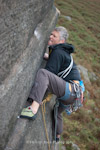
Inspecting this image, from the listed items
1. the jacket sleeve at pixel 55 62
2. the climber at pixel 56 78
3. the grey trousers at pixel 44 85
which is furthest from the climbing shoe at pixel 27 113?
the jacket sleeve at pixel 55 62

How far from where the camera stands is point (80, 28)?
49.3 ft

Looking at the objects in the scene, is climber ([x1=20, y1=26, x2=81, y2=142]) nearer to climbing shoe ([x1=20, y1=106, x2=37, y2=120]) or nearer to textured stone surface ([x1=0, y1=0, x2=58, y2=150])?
climbing shoe ([x1=20, y1=106, x2=37, y2=120])

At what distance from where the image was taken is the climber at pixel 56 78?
7.40ft

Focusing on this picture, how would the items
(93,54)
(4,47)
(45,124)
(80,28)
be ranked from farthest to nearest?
(80,28) → (93,54) → (45,124) → (4,47)

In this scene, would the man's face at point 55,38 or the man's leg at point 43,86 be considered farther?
the man's face at point 55,38

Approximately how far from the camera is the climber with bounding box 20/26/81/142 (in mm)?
2257

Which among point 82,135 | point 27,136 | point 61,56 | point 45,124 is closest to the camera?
point 27,136

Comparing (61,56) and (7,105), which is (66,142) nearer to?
(61,56)

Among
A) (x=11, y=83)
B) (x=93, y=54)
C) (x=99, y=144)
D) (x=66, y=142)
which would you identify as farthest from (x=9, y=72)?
(x=93, y=54)

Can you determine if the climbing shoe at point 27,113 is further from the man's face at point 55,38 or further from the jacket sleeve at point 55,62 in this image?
Answer: the man's face at point 55,38

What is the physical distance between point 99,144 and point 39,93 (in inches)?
127

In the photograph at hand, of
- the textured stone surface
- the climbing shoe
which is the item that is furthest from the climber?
the textured stone surface

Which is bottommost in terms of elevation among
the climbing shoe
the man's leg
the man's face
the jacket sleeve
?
the climbing shoe

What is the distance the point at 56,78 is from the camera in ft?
8.07
